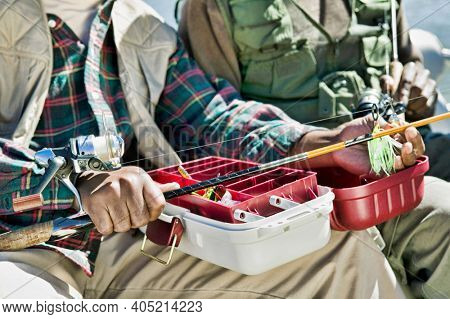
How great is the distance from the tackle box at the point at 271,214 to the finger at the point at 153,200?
40 mm

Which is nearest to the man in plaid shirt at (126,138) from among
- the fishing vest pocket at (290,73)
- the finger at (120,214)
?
the finger at (120,214)

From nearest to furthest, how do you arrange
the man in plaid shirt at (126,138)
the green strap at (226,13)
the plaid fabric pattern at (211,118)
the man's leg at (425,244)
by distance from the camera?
the man in plaid shirt at (126,138) < the man's leg at (425,244) < the plaid fabric pattern at (211,118) < the green strap at (226,13)

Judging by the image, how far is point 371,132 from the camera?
105 cm

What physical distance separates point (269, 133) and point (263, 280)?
338 millimetres

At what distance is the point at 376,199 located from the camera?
0.98 metres

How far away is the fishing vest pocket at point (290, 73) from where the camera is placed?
141 cm

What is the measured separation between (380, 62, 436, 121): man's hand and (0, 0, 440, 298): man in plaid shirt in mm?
319

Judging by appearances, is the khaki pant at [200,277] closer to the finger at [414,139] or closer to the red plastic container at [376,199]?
the red plastic container at [376,199]

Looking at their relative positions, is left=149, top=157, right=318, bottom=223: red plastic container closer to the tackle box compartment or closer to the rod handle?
the tackle box compartment
